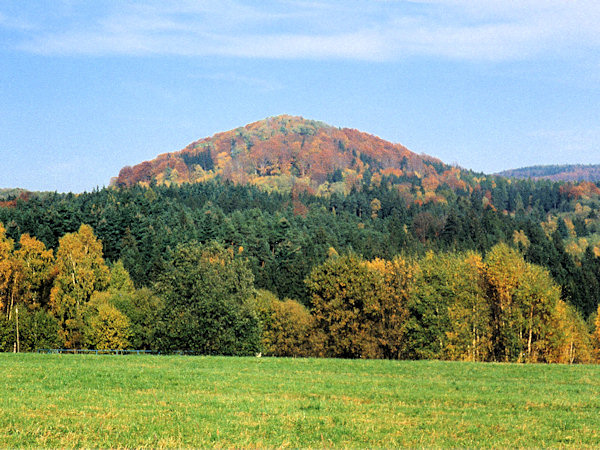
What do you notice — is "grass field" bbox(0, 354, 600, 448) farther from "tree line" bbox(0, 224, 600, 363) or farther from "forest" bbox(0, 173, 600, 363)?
"forest" bbox(0, 173, 600, 363)

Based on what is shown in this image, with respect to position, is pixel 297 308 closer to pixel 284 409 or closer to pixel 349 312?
pixel 349 312

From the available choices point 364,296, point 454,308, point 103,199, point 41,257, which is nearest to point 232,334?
point 364,296

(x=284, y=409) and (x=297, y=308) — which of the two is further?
(x=297, y=308)

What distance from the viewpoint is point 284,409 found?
68.7 ft

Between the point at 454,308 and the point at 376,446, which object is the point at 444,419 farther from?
the point at 454,308

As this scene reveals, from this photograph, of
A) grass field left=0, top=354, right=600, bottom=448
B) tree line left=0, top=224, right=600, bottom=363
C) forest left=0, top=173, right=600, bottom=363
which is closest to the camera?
grass field left=0, top=354, right=600, bottom=448

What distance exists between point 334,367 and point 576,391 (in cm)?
1455

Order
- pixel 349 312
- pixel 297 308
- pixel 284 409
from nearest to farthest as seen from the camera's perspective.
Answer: pixel 284 409, pixel 349 312, pixel 297 308

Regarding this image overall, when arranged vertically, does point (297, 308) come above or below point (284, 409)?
below

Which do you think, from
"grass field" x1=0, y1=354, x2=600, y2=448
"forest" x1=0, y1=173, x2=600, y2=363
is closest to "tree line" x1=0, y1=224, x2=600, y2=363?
"forest" x1=0, y1=173, x2=600, y2=363

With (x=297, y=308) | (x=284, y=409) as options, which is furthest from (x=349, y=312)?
(x=284, y=409)

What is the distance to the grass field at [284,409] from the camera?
657 inches

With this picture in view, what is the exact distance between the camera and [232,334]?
65750mm

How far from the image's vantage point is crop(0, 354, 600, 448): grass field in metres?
16.7
